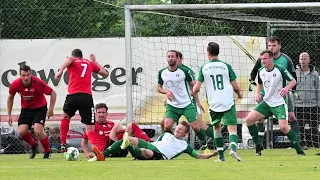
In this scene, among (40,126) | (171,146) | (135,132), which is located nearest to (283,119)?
(171,146)

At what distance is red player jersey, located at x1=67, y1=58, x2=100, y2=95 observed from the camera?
17250 mm

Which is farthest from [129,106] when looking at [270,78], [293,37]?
[293,37]

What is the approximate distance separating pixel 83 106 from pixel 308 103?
6.35m

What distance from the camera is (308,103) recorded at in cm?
2158

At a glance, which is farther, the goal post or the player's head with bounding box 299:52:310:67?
the goal post

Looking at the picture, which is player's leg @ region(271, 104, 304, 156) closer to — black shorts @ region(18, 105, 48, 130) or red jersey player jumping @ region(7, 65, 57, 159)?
red jersey player jumping @ region(7, 65, 57, 159)

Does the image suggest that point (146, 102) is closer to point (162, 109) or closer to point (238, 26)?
point (162, 109)

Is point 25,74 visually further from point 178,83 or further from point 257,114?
point 257,114

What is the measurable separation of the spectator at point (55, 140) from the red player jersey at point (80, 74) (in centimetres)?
581

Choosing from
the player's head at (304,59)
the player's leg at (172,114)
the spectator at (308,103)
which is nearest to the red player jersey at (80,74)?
the player's leg at (172,114)

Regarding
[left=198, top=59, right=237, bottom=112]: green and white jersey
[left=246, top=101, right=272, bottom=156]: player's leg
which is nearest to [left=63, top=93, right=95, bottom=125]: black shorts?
[left=246, top=101, right=272, bottom=156]: player's leg

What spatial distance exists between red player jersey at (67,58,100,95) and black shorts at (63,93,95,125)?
0.31ft

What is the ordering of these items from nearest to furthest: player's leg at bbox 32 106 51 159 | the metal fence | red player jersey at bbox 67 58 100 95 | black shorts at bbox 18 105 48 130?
red player jersey at bbox 67 58 100 95 < player's leg at bbox 32 106 51 159 < black shorts at bbox 18 105 48 130 < the metal fence

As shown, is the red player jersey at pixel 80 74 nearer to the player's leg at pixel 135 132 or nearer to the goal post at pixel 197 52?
the player's leg at pixel 135 132
